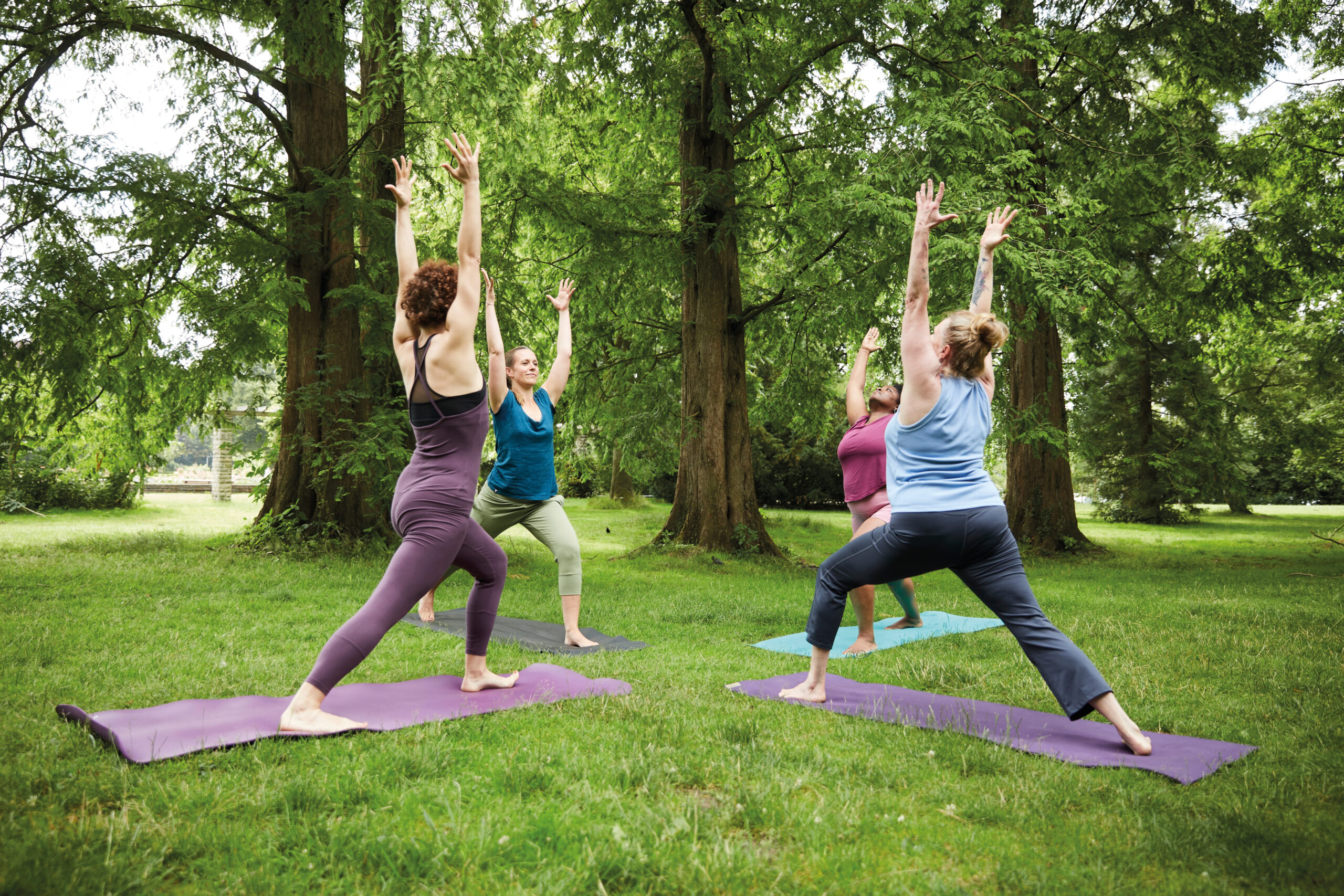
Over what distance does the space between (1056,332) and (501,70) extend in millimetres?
11050

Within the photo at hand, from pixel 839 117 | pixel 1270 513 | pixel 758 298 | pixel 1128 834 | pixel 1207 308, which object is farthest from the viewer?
pixel 1270 513

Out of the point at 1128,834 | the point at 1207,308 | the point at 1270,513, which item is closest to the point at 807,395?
the point at 1207,308

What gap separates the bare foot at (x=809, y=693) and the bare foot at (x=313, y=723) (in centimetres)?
214

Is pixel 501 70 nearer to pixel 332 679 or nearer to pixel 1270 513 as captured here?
pixel 332 679

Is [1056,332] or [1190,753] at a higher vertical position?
[1056,332]

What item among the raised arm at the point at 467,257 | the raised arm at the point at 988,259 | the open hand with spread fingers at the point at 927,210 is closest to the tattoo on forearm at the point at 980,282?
the raised arm at the point at 988,259

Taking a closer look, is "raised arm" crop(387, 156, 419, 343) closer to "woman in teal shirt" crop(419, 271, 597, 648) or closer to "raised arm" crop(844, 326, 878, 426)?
"woman in teal shirt" crop(419, 271, 597, 648)

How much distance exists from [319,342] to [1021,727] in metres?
9.76

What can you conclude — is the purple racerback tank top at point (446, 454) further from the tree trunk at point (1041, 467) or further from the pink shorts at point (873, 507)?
the tree trunk at point (1041, 467)

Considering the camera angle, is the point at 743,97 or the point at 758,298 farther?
the point at 758,298

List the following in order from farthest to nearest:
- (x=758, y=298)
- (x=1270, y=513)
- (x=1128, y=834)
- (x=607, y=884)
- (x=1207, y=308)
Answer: (x=1270, y=513), (x=758, y=298), (x=1207, y=308), (x=1128, y=834), (x=607, y=884)

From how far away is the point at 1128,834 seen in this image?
270 cm

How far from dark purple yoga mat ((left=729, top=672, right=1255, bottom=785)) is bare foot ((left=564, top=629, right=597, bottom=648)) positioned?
1.49 metres

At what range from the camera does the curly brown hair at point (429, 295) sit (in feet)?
12.5
